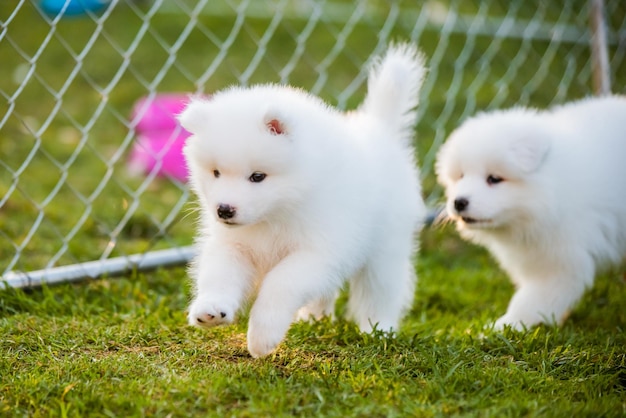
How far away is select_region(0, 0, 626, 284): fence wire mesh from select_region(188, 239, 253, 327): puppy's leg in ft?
2.82

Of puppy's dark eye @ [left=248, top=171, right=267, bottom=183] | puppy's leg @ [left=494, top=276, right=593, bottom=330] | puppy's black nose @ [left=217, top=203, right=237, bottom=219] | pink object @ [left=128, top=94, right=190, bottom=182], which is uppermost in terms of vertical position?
puppy's dark eye @ [left=248, top=171, right=267, bottom=183]

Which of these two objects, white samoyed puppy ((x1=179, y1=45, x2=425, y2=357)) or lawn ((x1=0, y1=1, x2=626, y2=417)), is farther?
white samoyed puppy ((x1=179, y1=45, x2=425, y2=357))

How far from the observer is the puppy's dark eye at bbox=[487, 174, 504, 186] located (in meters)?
3.18

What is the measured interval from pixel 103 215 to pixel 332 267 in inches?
75.3

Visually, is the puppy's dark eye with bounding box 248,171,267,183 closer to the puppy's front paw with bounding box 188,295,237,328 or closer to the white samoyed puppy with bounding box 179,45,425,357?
the white samoyed puppy with bounding box 179,45,425,357

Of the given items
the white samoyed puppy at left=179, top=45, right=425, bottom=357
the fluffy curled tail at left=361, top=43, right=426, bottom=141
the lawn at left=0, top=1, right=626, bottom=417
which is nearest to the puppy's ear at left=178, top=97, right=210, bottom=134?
the white samoyed puppy at left=179, top=45, right=425, bottom=357

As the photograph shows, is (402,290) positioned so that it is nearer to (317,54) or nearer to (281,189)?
(281,189)

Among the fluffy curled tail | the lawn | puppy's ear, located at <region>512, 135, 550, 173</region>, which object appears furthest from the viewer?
puppy's ear, located at <region>512, 135, 550, 173</region>

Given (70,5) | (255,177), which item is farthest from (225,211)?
(70,5)

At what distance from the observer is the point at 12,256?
3.43 meters

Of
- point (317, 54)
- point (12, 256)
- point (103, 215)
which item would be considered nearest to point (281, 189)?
point (12, 256)

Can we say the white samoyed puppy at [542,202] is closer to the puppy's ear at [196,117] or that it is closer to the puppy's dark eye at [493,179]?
the puppy's dark eye at [493,179]

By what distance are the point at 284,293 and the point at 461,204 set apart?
3.43ft

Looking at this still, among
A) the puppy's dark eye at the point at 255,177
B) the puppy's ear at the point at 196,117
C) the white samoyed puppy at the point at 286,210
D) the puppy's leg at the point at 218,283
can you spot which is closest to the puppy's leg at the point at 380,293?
the white samoyed puppy at the point at 286,210
